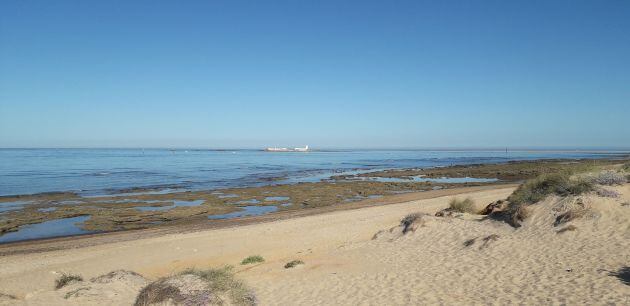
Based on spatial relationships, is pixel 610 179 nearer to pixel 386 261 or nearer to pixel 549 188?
pixel 549 188

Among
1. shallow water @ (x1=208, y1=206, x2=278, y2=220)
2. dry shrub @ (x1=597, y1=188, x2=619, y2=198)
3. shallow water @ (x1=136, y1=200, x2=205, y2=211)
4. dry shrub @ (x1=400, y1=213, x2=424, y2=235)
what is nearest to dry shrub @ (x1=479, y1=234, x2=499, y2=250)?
dry shrub @ (x1=400, y1=213, x2=424, y2=235)

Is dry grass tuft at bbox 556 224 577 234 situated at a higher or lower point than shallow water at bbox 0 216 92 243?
higher

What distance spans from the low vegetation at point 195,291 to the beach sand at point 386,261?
1.20m

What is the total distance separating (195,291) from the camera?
7258 mm

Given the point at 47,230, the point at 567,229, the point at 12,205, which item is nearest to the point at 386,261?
the point at 567,229

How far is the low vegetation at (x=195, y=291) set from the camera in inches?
277

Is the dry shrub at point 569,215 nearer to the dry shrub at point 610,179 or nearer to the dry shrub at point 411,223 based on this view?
the dry shrub at point 610,179

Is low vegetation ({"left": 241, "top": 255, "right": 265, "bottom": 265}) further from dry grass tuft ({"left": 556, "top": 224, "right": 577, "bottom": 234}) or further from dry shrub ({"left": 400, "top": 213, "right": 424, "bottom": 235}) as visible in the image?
dry grass tuft ({"left": 556, "top": 224, "right": 577, "bottom": 234})

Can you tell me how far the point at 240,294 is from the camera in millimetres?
8016

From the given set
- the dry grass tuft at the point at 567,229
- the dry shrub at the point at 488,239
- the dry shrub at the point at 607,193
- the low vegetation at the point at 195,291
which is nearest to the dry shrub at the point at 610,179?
the dry shrub at the point at 607,193

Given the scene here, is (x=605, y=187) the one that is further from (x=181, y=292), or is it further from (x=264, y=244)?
(x=181, y=292)

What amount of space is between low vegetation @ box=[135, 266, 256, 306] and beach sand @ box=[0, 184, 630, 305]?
3.95 feet

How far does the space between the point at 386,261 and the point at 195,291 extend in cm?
645

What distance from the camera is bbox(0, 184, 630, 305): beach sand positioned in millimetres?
8383
